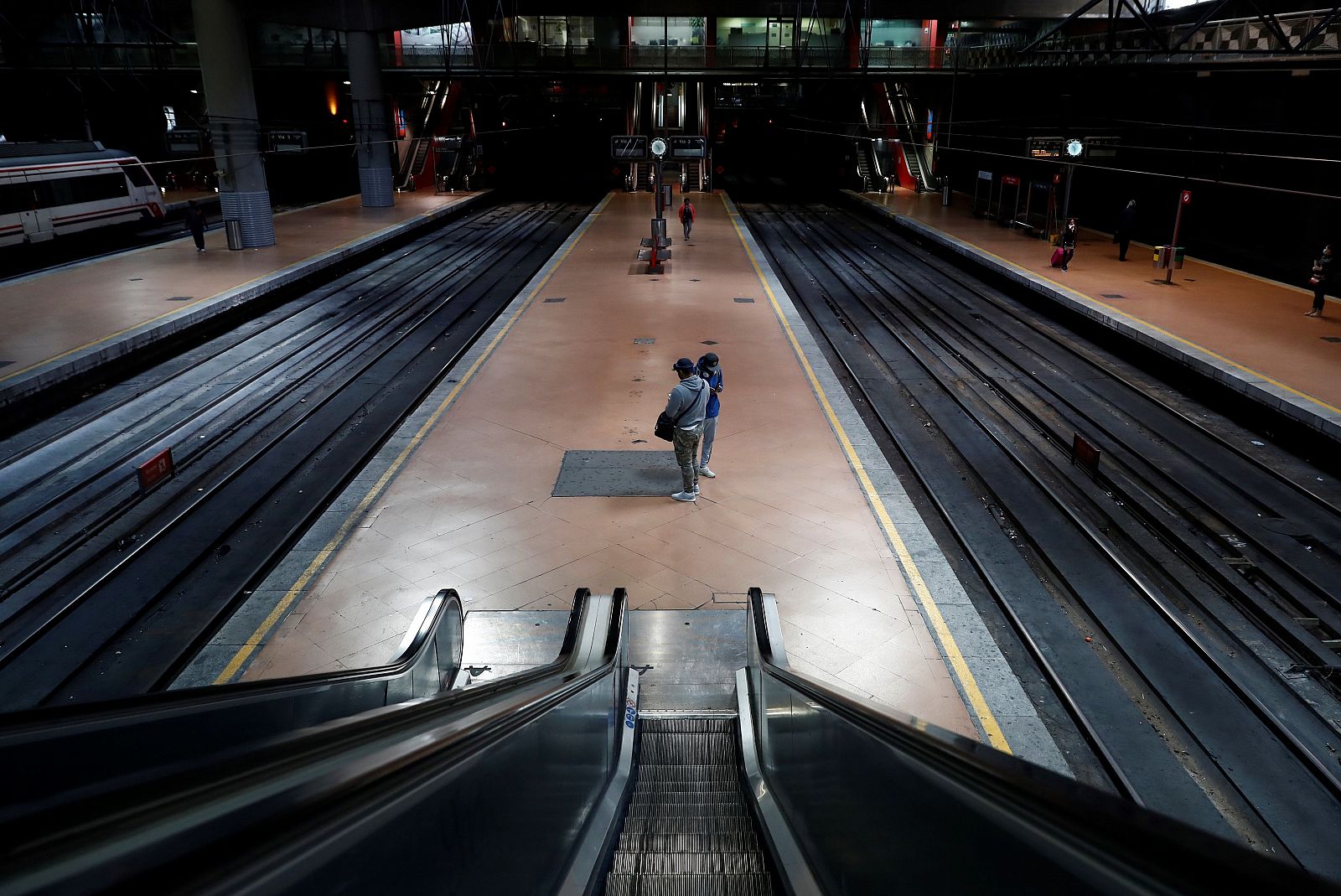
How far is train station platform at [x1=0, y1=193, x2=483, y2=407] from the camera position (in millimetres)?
13680

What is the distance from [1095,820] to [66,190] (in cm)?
2713

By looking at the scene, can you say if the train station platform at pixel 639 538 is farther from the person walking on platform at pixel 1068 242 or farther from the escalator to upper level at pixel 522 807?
the person walking on platform at pixel 1068 242

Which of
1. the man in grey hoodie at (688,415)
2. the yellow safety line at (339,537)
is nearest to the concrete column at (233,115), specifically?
the yellow safety line at (339,537)

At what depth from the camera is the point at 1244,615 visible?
7578mm

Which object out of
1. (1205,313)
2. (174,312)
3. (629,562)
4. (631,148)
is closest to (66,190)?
(174,312)

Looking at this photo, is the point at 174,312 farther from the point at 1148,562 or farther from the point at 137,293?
the point at 1148,562

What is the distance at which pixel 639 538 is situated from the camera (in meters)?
8.56

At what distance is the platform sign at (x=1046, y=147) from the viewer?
23250 mm

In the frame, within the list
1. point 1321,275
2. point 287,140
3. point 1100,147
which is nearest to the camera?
point 1321,275

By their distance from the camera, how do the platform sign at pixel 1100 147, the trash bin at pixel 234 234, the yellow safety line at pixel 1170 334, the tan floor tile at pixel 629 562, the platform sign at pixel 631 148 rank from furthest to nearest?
the trash bin at pixel 234 234, the platform sign at pixel 631 148, the platform sign at pixel 1100 147, the yellow safety line at pixel 1170 334, the tan floor tile at pixel 629 562

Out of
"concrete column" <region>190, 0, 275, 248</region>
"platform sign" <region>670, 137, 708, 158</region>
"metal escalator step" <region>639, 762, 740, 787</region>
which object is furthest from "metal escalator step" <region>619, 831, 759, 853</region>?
"concrete column" <region>190, 0, 275, 248</region>

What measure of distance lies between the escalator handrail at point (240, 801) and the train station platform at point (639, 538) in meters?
4.62

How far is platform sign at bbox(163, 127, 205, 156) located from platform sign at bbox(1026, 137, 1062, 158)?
2455 cm

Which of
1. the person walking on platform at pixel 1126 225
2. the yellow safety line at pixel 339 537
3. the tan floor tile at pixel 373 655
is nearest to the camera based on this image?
the tan floor tile at pixel 373 655
